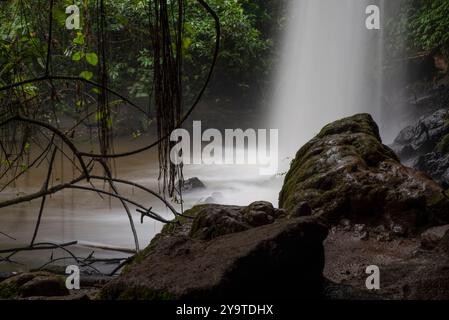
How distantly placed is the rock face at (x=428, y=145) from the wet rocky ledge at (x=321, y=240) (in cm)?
375

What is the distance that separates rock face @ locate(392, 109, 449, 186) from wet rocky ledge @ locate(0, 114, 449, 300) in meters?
3.75

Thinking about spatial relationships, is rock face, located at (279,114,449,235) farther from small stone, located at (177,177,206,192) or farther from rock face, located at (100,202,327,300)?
small stone, located at (177,177,206,192)

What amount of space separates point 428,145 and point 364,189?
6.18 m

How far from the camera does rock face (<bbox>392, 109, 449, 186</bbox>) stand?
920 centimetres

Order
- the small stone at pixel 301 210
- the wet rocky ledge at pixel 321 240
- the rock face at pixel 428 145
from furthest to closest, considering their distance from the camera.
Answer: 1. the rock face at pixel 428 145
2. the small stone at pixel 301 210
3. the wet rocky ledge at pixel 321 240

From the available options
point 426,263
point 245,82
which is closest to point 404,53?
point 245,82

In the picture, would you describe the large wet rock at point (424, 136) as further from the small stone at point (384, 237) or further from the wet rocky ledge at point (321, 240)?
the small stone at point (384, 237)

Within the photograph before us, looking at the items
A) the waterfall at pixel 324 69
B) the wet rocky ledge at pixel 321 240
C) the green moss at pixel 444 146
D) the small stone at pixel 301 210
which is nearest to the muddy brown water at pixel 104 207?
the wet rocky ledge at pixel 321 240

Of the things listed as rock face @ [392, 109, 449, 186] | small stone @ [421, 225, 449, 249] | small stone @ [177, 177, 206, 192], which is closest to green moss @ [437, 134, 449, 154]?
rock face @ [392, 109, 449, 186]

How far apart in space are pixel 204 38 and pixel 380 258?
13772mm

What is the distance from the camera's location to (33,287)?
3.57m

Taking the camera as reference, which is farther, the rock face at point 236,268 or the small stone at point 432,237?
the small stone at point 432,237

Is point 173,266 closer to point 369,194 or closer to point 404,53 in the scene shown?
point 369,194

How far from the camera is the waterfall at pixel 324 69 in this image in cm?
1723
